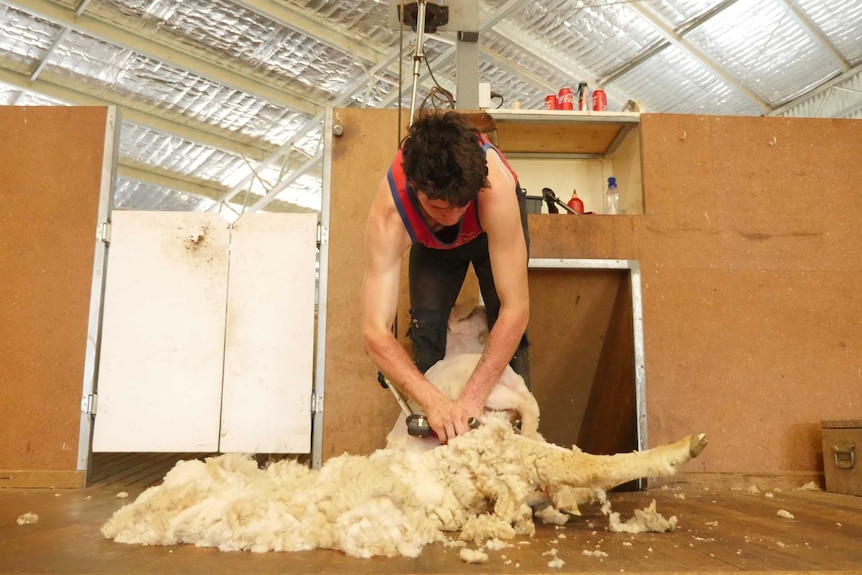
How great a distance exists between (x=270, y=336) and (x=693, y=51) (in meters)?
3.39

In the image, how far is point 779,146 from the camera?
110 inches

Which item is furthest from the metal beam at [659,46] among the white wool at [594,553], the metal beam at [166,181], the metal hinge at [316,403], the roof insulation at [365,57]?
the metal beam at [166,181]

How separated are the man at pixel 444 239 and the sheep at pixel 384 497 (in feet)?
0.42

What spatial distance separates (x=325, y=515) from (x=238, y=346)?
55.5 inches

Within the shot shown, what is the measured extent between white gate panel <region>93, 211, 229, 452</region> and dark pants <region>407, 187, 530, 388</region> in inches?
38.2

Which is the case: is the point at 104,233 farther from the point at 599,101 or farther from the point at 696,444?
the point at 696,444

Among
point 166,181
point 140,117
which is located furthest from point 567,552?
point 166,181

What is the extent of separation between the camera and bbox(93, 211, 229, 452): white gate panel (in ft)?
8.47

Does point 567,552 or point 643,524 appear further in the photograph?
point 643,524

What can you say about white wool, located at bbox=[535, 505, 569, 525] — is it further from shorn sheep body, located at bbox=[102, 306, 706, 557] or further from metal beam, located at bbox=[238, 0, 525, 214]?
metal beam, located at bbox=[238, 0, 525, 214]

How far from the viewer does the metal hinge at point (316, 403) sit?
2613 millimetres

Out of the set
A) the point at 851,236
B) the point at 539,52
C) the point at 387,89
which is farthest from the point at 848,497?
the point at 387,89

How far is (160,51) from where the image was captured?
422 cm

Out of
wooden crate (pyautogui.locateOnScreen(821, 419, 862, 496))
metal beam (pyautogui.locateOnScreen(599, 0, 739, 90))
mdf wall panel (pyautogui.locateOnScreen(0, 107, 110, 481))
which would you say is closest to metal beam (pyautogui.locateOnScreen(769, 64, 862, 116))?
metal beam (pyautogui.locateOnScreen(599, 0, 739, 90))
